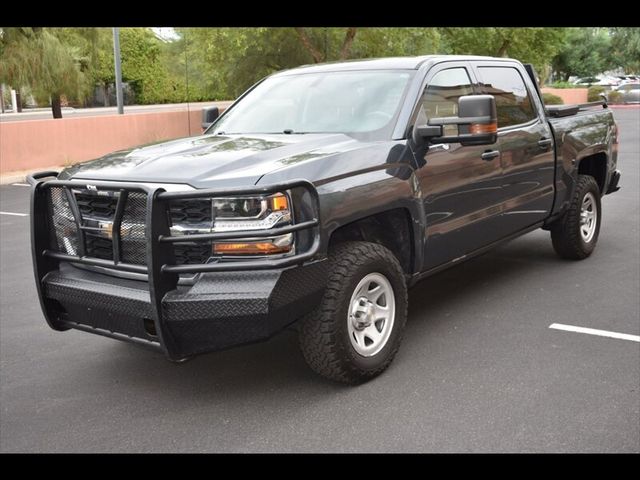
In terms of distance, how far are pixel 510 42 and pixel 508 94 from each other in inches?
1071

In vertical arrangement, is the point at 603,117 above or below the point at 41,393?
above

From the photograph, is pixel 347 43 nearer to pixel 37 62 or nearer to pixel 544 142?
pixel 37 62

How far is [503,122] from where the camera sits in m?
5.66

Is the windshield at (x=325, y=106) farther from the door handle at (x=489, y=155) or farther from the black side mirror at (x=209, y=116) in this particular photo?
the door handle at (x=489, y=155)

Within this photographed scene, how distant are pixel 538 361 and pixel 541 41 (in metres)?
31.7

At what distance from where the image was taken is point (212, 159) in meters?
3.99

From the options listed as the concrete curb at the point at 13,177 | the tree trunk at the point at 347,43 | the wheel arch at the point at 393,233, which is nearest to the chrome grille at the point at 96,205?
the wheel arch at the point at 393,233

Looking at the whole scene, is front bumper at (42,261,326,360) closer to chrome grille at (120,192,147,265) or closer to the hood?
chrome grille at (120,192,147,265)

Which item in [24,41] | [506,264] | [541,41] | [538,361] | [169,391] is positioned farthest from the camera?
[541,41]

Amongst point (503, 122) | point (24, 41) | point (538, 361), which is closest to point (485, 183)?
point (503, 122)

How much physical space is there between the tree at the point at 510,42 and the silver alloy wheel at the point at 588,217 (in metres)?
23.7

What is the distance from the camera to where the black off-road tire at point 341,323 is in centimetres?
388

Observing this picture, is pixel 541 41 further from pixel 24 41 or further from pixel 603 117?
pixel 603 117

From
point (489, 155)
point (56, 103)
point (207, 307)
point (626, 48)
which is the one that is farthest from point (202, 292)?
point (626, 48)
